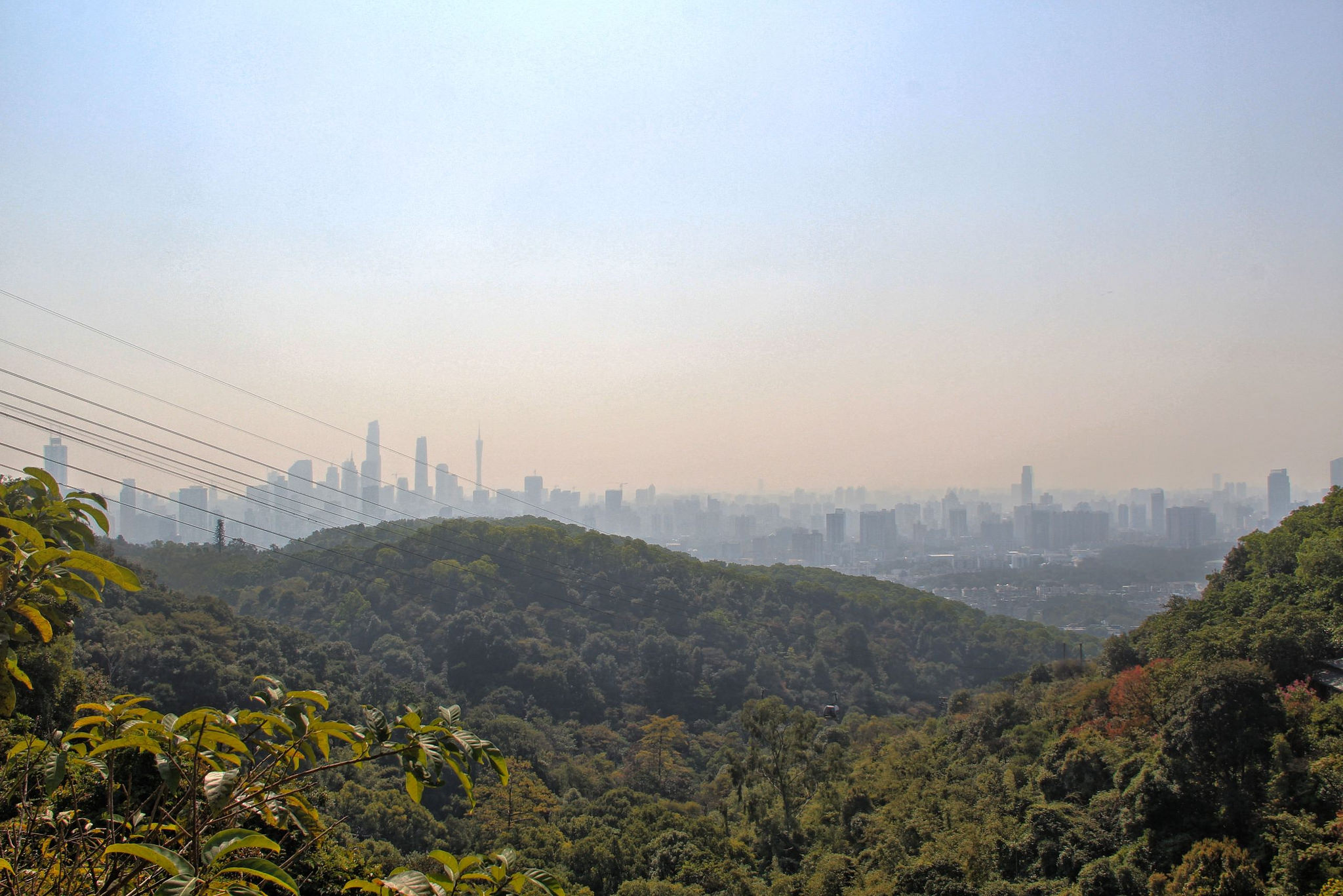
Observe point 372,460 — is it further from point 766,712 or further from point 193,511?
point 766,712

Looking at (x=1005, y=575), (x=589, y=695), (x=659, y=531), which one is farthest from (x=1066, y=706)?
(x=659, y=531)

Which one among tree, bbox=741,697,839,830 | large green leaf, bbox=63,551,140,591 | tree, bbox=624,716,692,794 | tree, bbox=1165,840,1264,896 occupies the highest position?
large green leaf, bbox=63,551,140,591

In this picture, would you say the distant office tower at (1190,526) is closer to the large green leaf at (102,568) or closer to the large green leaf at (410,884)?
the large green leaf at (410,884)

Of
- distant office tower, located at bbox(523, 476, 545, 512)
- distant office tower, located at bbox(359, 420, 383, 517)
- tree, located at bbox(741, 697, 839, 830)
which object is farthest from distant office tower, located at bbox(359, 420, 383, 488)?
tree, located at bbox(741, 697, 839, 830)

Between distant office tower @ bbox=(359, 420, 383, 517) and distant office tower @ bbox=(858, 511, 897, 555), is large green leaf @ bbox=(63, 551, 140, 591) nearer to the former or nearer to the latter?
distant office tower @ bbox=(359, 420, 383, 517)

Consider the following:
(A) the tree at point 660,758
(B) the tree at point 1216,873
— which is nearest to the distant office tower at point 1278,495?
(A) the tree at point 660,758

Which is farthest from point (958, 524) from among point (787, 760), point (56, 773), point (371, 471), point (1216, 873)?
point (56, 773)

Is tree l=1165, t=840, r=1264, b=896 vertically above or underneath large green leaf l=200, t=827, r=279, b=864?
underneath
